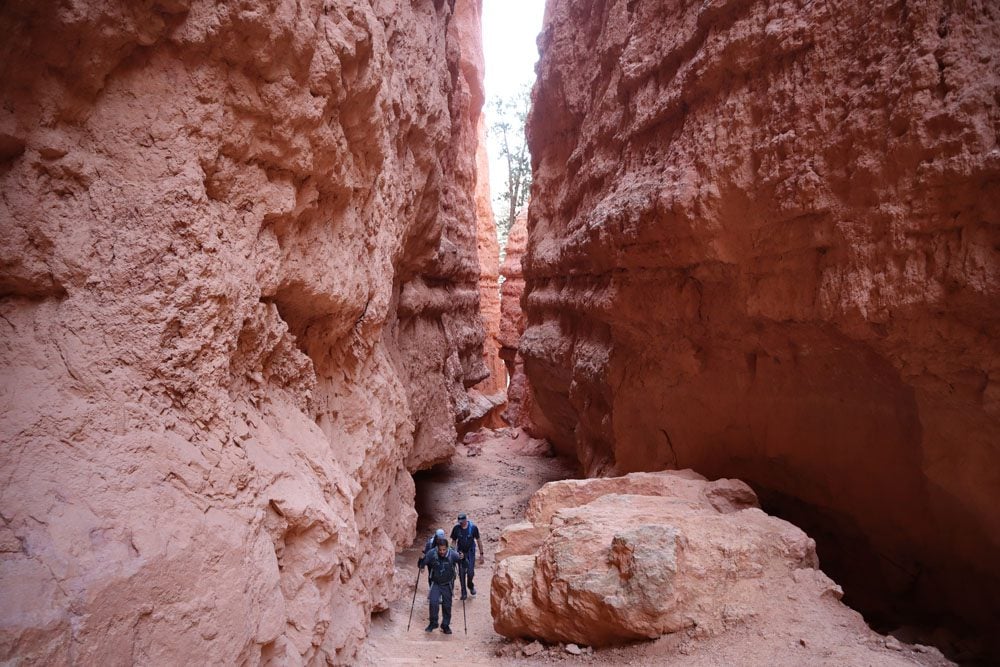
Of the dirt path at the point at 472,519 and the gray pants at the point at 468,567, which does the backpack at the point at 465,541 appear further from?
the dirt path at the point at 472,519

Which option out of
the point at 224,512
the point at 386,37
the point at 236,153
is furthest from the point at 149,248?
the point at 386,37

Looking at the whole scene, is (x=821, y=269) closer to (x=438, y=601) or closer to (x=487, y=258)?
(x=438, y=601)

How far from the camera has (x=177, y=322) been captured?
2.78m

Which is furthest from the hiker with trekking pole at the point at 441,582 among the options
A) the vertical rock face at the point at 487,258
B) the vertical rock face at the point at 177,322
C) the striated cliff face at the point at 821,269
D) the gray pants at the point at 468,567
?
the vertical rock face at the point at 487,258

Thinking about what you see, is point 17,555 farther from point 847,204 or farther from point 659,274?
point 659,274

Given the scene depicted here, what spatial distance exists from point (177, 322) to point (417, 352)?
246 inches

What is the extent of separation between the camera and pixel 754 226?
18.4 ft

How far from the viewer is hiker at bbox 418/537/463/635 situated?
19.4 feet

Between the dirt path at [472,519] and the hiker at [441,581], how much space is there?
0.41 ft

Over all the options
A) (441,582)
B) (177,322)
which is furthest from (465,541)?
(177,322)

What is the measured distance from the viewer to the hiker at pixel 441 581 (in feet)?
19.4

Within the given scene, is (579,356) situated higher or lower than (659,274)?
lower

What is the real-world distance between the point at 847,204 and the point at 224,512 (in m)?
4.74

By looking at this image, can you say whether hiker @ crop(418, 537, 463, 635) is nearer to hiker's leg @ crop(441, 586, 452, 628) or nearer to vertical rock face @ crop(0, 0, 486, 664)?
hiker's leg @ crop(441, 586, 452, 628)
